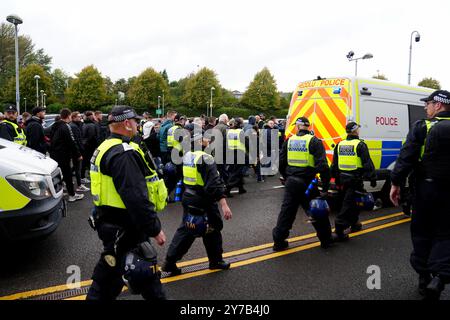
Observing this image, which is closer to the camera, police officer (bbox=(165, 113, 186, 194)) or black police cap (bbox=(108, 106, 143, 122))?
black police cap (bbox=(108, 106, 143, 122))

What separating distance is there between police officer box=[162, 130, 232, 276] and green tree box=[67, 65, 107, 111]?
60.9 metres

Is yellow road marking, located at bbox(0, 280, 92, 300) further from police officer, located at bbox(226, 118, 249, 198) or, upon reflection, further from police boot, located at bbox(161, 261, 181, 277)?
police officer, located at bbox(226, 118, 249, 198)

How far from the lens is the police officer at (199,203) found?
423 cm

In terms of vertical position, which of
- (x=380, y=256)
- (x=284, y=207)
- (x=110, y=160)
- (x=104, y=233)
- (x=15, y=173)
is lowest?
(x=380, y=256)

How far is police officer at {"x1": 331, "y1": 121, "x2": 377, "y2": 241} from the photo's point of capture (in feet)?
18.9

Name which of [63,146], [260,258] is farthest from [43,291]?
[63,146]

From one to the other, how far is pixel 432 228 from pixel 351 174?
85.7 inches

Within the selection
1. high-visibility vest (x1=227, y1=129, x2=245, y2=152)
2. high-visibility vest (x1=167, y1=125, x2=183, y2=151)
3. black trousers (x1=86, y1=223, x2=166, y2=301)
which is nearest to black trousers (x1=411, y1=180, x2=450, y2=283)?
black trousers (x1=86, y1=223, x2=166, y2=301)

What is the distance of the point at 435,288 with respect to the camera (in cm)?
356

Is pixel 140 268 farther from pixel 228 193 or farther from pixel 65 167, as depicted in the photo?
pixel 228 193

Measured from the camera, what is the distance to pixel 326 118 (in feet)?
24.4
